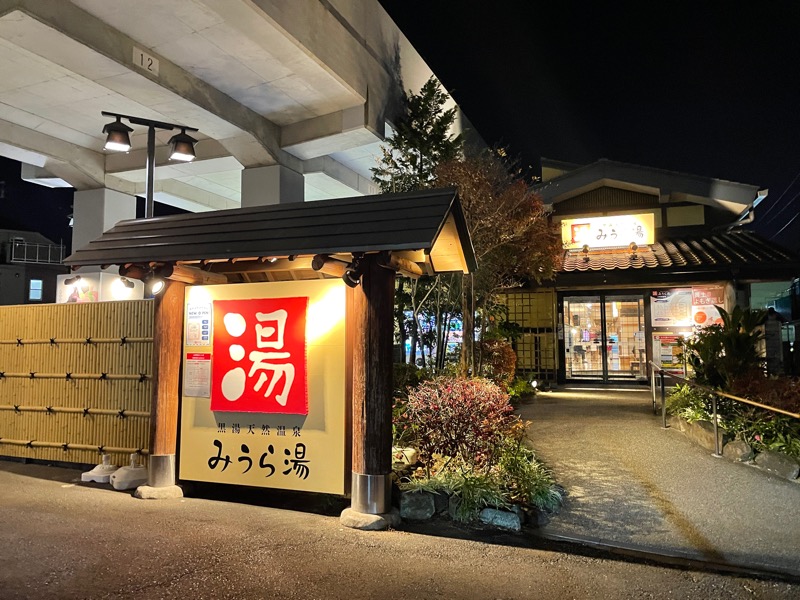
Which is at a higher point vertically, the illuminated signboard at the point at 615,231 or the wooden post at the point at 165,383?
the illuminated signboard at the point at 615,231

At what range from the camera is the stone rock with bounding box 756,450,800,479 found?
282 inches

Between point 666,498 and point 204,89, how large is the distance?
1041 cm

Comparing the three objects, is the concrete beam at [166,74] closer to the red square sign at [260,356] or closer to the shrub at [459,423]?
the red square sign at [260,356]

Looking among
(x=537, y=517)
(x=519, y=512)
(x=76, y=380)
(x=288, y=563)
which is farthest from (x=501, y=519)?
(x=76, y=380)

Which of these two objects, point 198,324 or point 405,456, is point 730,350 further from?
point 198,324

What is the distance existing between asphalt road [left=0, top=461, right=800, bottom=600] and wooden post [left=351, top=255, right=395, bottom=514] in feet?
1.53

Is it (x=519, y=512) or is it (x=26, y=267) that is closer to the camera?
(x=519, y=512)

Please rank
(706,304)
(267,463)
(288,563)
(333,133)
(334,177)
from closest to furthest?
(288,563) < (267,463) < (333,133) < (334,177) < (706,304)

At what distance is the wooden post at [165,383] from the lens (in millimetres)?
7196

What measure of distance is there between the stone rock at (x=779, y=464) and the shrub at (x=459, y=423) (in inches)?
141

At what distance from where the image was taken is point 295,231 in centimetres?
638

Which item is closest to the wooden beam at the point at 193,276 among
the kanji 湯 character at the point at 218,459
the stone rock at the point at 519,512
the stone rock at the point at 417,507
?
the kanji 湯 character at the point at 218,459

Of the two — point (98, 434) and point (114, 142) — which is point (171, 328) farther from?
point (114, 142)

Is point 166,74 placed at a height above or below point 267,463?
above
